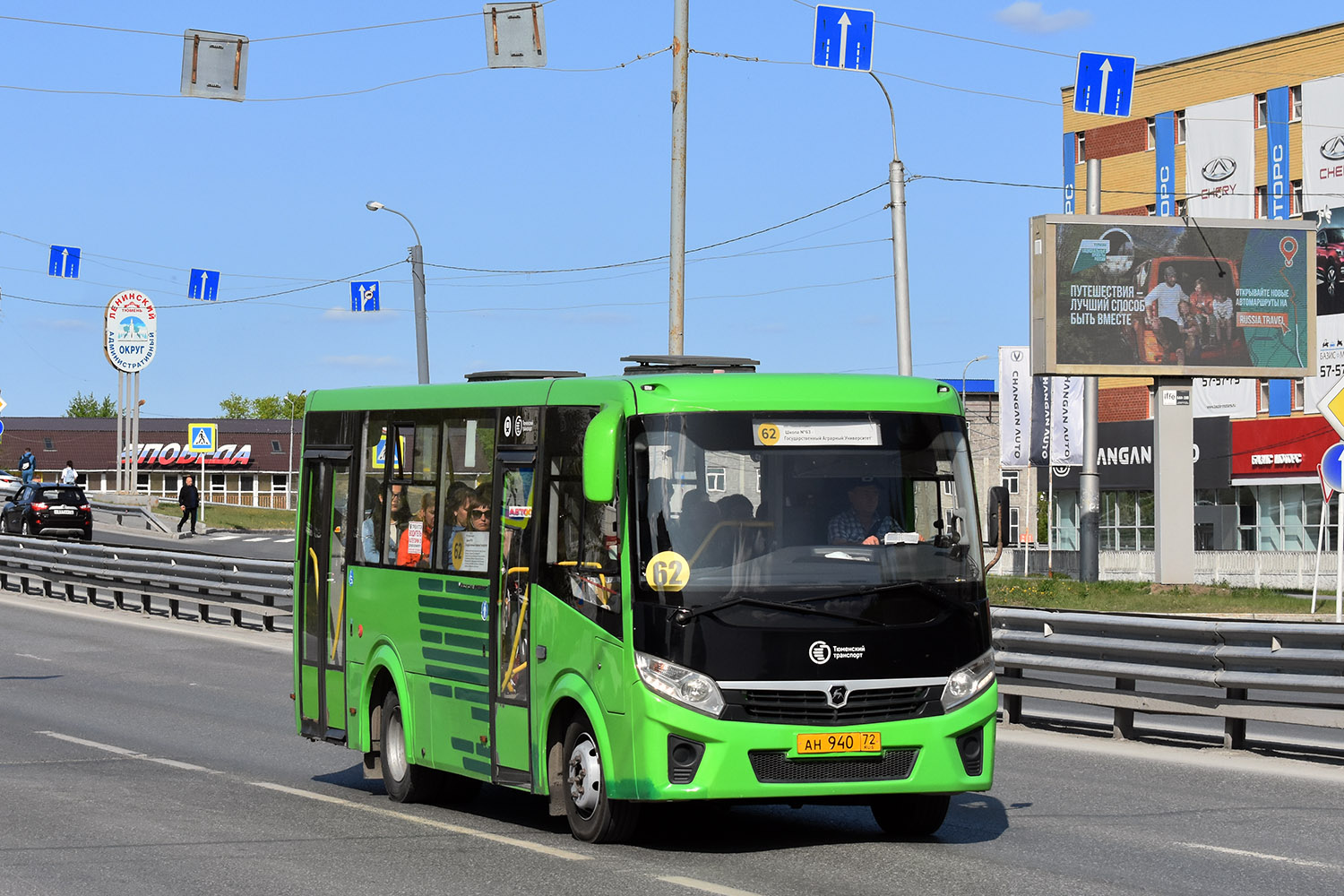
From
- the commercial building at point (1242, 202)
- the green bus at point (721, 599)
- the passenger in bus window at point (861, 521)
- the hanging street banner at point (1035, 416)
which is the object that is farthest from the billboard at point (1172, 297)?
the passenger in bus window at point (861, 521)

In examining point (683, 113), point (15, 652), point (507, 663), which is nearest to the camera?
point (507, 663)

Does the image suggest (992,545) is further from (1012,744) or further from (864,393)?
(1012,744)

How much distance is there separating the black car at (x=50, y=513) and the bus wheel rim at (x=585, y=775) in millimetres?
40863

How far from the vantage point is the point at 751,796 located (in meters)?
8.89

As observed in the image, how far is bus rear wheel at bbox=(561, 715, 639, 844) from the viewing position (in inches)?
365

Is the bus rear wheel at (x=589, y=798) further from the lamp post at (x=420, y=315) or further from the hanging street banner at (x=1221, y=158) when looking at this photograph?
the hanging street banner at (x=1221, y=158)

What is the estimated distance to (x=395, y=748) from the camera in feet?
37.6

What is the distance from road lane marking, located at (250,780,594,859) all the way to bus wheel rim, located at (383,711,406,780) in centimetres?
31

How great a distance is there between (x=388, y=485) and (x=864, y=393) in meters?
3.31

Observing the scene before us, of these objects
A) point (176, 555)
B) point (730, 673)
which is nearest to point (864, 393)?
point (730, 673)

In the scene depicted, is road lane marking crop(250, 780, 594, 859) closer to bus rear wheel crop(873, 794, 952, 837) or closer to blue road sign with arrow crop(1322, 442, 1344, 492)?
bus rear wheel crop(873, 794, 952, 837)

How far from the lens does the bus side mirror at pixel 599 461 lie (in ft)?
28.8

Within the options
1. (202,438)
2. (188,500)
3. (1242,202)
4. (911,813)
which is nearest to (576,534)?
(911,813)

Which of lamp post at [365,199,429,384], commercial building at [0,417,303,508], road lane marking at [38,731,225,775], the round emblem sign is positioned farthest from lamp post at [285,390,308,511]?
road lane marking at [38,731,225,775]
